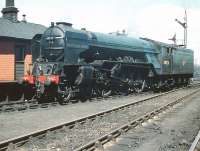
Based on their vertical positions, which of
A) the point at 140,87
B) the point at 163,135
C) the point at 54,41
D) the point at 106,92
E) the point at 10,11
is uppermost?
the point at 10,11

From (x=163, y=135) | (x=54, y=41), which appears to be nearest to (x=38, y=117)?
(x=163, y=135)

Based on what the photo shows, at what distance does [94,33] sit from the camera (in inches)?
823

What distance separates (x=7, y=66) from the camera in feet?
80.2

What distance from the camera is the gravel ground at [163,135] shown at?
8766mm

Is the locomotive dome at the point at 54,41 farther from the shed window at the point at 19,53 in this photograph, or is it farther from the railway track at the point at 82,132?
the shed window at the point at 19,53

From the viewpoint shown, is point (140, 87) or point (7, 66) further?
point (140, 87)

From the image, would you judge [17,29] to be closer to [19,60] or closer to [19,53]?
[19,53]

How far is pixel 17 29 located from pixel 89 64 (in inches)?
320

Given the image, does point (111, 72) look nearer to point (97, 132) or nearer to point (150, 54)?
point (150, 54)

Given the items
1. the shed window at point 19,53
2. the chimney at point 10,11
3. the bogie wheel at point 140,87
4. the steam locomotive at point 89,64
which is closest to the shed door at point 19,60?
the shed window at point 19,53

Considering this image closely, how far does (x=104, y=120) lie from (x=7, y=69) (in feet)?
43.5

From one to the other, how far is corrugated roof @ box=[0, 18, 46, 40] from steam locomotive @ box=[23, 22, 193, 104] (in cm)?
522

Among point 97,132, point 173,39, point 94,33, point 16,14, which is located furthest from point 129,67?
point 173,39

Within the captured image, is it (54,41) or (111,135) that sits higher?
(54,41)
